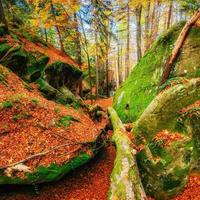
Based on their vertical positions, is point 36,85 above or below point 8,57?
below

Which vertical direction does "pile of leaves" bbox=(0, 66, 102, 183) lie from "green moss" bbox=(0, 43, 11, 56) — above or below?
below

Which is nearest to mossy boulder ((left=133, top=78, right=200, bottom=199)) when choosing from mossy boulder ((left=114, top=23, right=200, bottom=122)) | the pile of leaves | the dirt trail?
the dirt trail

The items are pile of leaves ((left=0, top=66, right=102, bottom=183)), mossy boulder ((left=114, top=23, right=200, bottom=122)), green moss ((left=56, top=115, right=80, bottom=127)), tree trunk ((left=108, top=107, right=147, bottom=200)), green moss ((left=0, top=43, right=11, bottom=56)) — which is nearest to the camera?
tree trunk ((left=108, top=107, right=147, bottom=200))

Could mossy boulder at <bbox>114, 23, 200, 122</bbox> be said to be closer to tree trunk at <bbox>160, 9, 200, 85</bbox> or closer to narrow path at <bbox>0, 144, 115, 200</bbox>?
tree trunk at <bbox>160, 9, 200, 85</bbox>

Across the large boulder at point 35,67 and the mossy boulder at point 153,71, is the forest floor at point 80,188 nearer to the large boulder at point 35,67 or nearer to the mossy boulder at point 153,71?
the mossy boulder at point 153,71

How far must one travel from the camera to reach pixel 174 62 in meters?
8.42

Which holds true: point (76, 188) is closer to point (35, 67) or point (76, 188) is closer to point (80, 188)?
point (80, 188)

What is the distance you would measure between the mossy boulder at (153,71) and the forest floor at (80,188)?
2.68 m

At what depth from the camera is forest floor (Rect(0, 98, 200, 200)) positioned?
469cm

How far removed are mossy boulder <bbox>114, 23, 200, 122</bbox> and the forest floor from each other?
2685 mm

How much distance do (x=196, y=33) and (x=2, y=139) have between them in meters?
7.27

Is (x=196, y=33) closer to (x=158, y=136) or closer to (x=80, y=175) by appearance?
(x=158, y=136)

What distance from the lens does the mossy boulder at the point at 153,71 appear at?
825cm

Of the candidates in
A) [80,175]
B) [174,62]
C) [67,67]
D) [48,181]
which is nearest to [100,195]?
[80,175]
